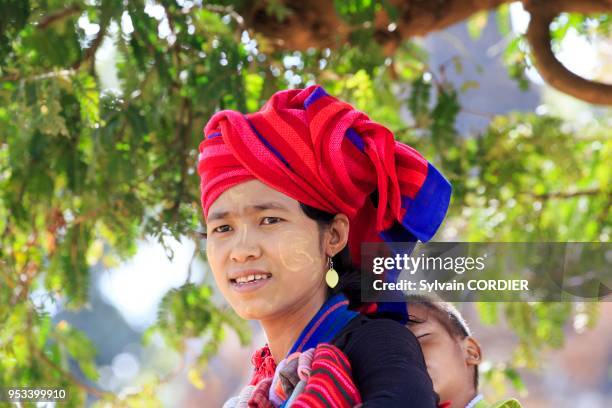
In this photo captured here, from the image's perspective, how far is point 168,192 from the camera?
3.49m

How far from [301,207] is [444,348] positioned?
720 millimetres

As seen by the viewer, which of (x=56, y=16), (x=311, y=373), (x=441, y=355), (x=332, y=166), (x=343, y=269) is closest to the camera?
(x=311, y=373)

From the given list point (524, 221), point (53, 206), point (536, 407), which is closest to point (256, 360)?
point (53, 206)

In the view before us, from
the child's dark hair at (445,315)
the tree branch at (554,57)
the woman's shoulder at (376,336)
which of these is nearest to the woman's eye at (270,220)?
the woman's shoulder at (376,336)

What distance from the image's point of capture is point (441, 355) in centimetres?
256

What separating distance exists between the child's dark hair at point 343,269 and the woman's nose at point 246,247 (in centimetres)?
11

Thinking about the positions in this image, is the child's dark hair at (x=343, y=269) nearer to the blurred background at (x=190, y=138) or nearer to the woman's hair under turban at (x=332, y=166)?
the woman's hair under turban at (x=332, y=166)

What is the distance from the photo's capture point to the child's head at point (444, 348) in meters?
2.53

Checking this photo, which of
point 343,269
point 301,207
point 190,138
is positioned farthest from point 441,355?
point 190,138

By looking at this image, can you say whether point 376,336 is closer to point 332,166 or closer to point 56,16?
point 332,166

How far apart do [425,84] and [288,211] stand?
2.40 m

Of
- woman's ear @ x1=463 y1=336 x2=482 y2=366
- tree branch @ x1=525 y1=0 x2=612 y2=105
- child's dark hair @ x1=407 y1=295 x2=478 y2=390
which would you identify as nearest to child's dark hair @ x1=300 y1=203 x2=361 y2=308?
child's dark hair @ x1=407 y1=295 x2=478 y2=390

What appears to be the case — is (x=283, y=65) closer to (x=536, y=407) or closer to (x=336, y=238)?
(x=336, y=238)

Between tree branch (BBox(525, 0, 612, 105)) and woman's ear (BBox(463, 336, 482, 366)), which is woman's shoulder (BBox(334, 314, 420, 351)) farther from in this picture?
tree branch (BBox(525, 0, 612, 105))
